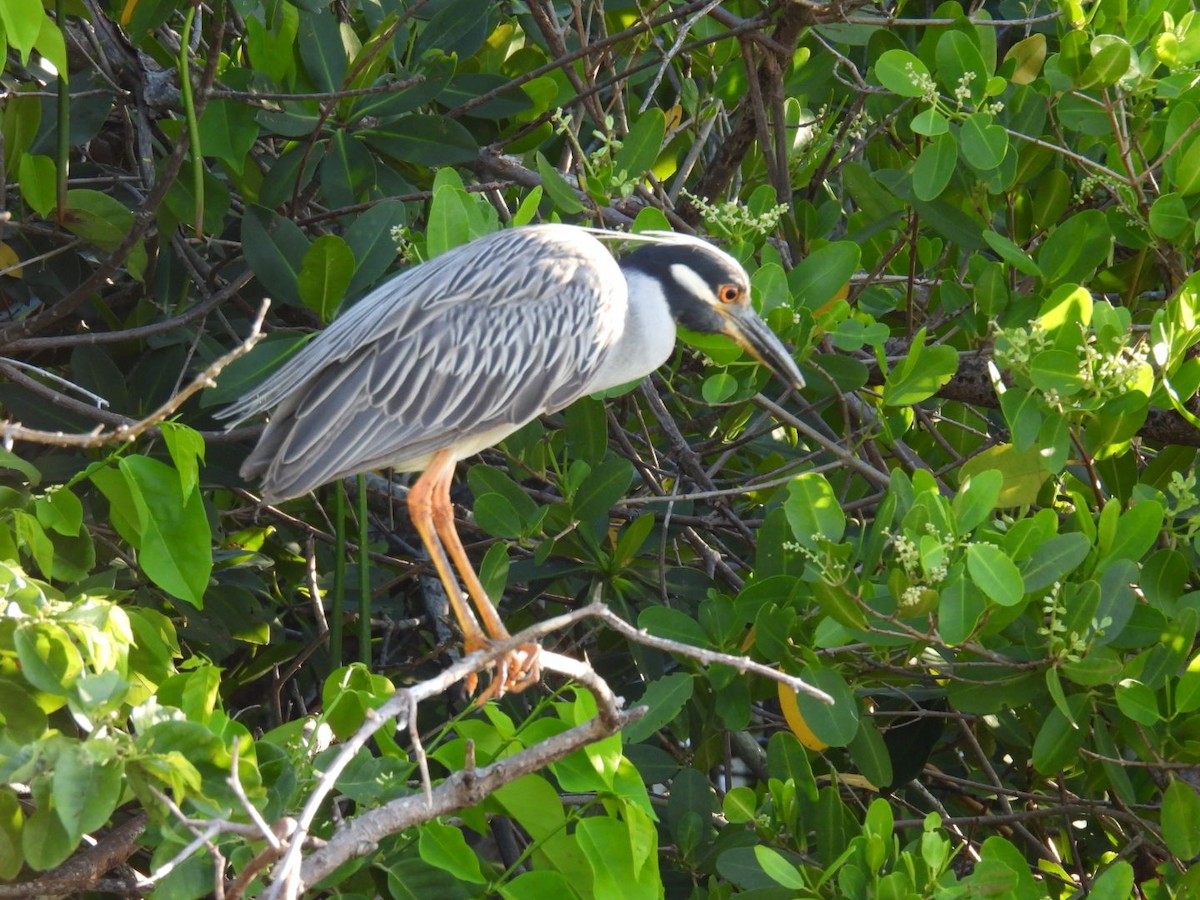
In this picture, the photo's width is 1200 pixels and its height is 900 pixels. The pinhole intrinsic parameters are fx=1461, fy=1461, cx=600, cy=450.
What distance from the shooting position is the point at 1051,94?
3.51 m

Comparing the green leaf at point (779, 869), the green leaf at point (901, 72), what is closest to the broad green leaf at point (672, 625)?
the green leaf at point (779, 869)

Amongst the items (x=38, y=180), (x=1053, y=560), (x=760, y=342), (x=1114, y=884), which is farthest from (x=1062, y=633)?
(x=38, y=180)

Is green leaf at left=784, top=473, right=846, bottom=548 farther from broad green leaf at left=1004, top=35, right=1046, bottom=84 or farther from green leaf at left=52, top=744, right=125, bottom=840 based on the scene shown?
broad green leaf at left=1004, top=35, right=1046, bottom=84

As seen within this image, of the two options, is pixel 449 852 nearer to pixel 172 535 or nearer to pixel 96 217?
pixel 172 535

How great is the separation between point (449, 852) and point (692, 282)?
1.64 meters

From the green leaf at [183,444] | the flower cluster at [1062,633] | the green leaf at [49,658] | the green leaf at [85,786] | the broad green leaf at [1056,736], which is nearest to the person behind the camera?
the green leaf at [85,786]

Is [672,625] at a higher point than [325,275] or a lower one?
lower

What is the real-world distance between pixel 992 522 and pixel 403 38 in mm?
2035

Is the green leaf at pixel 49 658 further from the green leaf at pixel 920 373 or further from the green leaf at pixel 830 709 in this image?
the green leaf at pixel 920 373

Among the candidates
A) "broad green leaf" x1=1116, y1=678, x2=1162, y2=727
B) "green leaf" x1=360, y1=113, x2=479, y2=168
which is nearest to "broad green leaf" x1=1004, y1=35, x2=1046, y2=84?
"green leaf" x1=360, y1=113, x2=479, y2=168

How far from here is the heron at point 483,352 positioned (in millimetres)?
3408

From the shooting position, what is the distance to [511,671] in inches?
137

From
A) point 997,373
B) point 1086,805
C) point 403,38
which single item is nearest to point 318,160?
point 403,38

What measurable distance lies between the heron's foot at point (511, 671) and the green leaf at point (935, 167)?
53.9 inches
